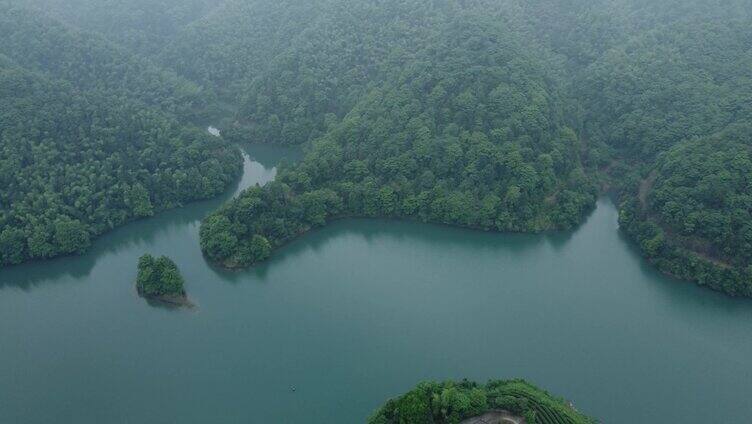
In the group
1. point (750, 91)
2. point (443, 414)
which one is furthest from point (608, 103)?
point (443, 414)

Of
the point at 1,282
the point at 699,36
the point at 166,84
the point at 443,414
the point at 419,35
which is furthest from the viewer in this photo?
the point at 166,84

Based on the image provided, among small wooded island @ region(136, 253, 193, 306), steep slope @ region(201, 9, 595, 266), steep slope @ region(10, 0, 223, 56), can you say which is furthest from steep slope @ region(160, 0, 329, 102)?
small wooded island @ region(136, 253, 193, 306)

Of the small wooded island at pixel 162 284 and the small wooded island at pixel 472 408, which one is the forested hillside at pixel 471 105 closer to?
the small wooded island at pixel 162 284

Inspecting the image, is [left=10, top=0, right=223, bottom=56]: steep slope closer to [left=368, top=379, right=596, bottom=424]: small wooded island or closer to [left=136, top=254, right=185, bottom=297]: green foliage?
[left=136, top=254, right=185, bottom=297]: green foliage

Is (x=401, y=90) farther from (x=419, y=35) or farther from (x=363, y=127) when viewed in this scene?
(x=419, y=35)

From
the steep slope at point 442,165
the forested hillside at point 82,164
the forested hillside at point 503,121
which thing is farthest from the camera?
the steep slope at point 442,165

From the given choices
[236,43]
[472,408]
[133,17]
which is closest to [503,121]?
[472,408]

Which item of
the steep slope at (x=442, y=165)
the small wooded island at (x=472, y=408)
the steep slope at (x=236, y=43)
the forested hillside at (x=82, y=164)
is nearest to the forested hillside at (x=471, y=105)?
the steep slope at (x=442, y=165)
